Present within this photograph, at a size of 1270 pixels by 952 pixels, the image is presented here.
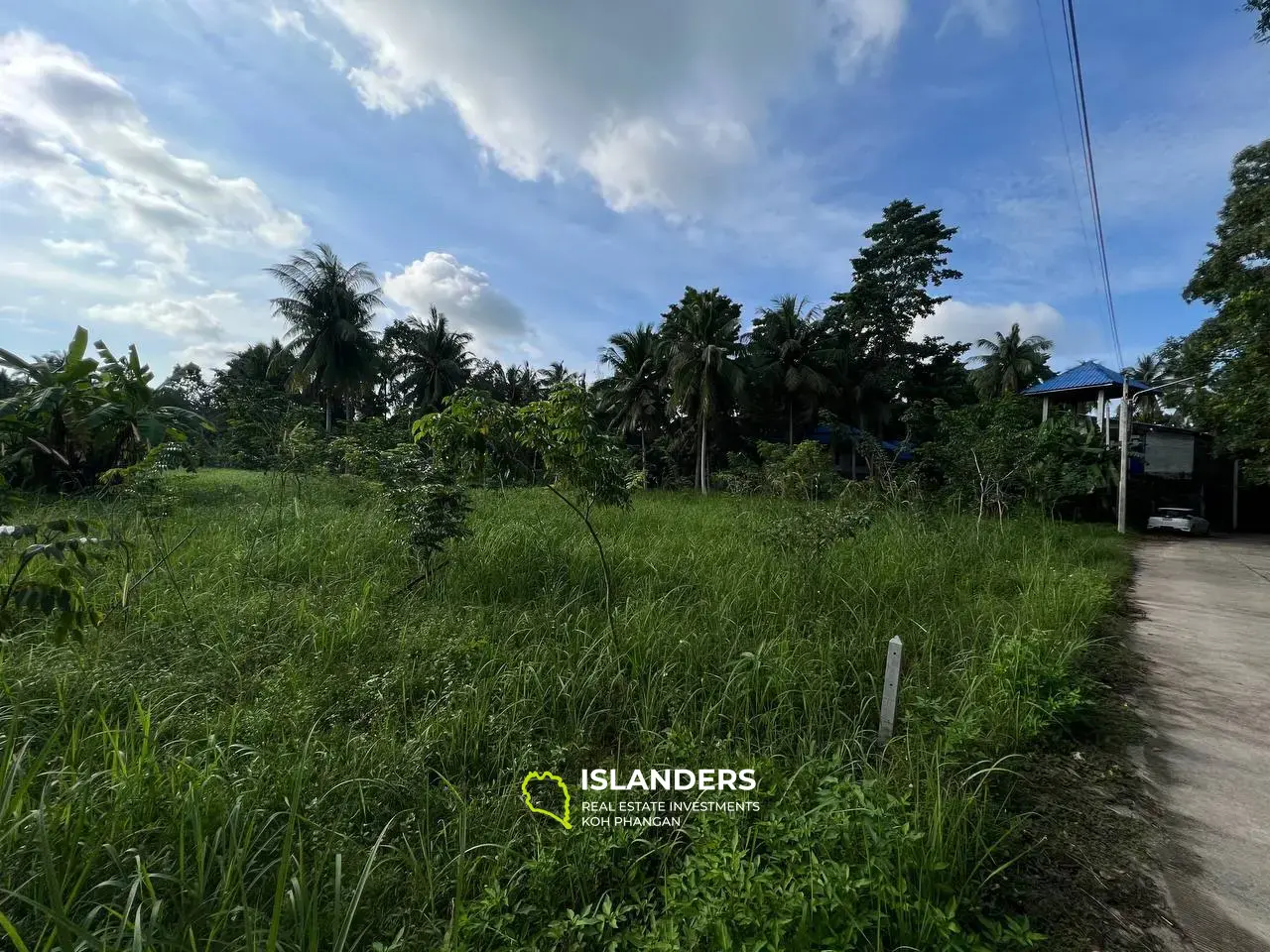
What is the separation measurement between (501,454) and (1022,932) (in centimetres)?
305

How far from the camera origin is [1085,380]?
19.5m

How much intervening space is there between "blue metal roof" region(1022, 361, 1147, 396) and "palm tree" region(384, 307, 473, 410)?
2707 centimetres

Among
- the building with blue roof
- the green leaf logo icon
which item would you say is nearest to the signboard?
the building with blue roof

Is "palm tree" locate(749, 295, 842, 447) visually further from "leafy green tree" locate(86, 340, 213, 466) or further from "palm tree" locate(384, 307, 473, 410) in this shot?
"leafy green tree" locate(86, 340, 213, 466)

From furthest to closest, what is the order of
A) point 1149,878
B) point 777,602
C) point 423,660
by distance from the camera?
point 777,602
point 423,660
point 1149,878

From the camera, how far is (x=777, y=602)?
3.83 m

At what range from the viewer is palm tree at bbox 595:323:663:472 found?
25500mm

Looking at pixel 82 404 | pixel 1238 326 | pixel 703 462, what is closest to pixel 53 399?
pixel 82 404

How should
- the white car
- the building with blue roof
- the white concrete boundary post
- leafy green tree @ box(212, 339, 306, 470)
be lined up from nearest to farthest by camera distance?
the white concrete boundary post, leafy green tree @ box(212, 339, 306, 470), the white car, the building with blue roof

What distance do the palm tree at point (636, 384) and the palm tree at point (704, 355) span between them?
216cm

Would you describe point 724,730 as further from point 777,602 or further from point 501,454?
point 501,454

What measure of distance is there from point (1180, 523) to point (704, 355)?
1559cm

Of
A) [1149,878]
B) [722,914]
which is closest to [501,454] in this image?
[722,914]

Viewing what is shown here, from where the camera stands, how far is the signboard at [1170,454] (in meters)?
18.4
